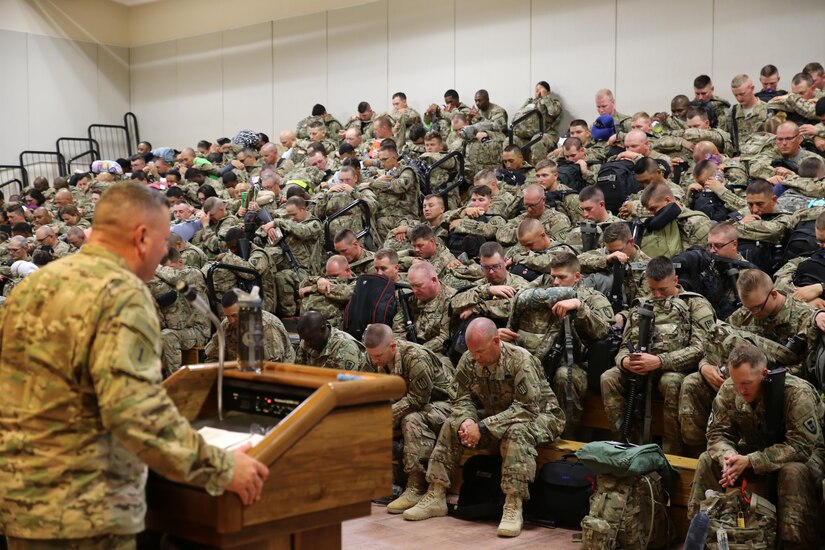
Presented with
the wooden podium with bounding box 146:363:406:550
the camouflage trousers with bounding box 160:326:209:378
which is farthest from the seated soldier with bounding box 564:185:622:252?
the wooden podium with bounding box 146:363:406:550

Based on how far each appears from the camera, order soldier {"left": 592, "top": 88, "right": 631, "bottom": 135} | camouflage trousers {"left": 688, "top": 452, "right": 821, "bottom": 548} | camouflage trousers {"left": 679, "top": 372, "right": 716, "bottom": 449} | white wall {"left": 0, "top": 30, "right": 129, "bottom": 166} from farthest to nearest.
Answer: white wall {"left": 0, "top": 30, "right": 129, "bottom": 166}
soldier {"left": 592, "top": 88, "right": 631, "bottom": 135}
camouflage trousers {"left": 679, "top": 372, "right": 716, "bottom": 449}
camouflage trousers {"left": 688, "top": 452, "right": 821, "bottom": 548}

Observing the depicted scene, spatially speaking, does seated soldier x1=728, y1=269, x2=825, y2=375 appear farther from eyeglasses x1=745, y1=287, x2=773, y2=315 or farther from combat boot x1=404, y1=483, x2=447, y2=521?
combat boot x1=404, y1=483, x2=447, y2=521

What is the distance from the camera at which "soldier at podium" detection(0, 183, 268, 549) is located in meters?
2.14

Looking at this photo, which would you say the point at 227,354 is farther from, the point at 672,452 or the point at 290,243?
the point at 672,452

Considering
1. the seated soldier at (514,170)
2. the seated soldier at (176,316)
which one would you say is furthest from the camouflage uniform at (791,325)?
the seated soldier at (176,316)

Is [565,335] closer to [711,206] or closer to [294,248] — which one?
[711,206]

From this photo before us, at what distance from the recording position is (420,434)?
19.4ft

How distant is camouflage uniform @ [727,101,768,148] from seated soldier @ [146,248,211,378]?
5441 mm

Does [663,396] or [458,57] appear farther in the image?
[458,57]

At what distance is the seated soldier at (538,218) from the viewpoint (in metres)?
7.60

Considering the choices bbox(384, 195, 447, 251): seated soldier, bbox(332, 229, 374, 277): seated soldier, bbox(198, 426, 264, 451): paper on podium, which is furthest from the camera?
bbox(384, 195, 447, 251): seated soldier

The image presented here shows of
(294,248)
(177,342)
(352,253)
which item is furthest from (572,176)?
(177,342)

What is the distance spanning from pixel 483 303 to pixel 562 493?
1547mm

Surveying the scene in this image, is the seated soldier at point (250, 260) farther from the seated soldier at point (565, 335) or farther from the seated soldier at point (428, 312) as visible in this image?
the seated soldier at point (565, 335)
